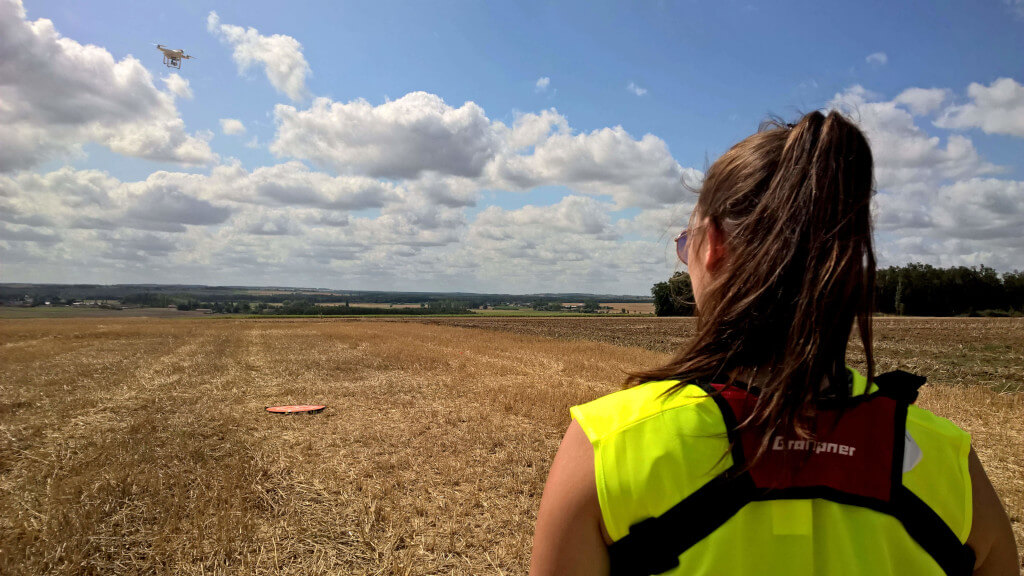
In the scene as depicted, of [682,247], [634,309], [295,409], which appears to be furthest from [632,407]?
[634,309]

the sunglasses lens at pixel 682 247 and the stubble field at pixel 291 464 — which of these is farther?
the stubble field at pixel 291 464

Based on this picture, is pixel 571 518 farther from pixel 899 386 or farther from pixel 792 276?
pixel 899 386

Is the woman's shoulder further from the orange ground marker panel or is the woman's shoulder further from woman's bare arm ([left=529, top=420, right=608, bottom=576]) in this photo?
the orange ground marker panel

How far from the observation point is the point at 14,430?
904 cm

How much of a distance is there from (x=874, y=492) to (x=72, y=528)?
21.5 feet

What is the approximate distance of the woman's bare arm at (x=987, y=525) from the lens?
1241 millimetres

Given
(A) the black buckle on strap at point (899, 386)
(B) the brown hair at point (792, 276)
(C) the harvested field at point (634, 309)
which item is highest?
(B) the brown hair at point (792, 276)

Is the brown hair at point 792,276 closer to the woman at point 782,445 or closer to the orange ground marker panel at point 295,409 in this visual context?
the woman at point 782,445

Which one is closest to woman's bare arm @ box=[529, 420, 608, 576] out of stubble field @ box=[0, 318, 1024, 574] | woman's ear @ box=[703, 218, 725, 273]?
woman's ear @ box=[703, 218, 725, 273]

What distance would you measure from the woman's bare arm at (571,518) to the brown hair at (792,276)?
0.27 metres

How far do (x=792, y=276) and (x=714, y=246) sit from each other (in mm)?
203

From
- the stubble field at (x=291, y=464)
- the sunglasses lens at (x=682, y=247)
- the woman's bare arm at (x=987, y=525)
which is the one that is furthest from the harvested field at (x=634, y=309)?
the woman's bare arm at (x=987, y=525)

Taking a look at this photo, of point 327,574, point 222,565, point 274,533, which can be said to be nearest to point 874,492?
point 327,574

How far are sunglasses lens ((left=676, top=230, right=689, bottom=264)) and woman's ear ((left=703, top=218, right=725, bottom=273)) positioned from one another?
167 millimetres
